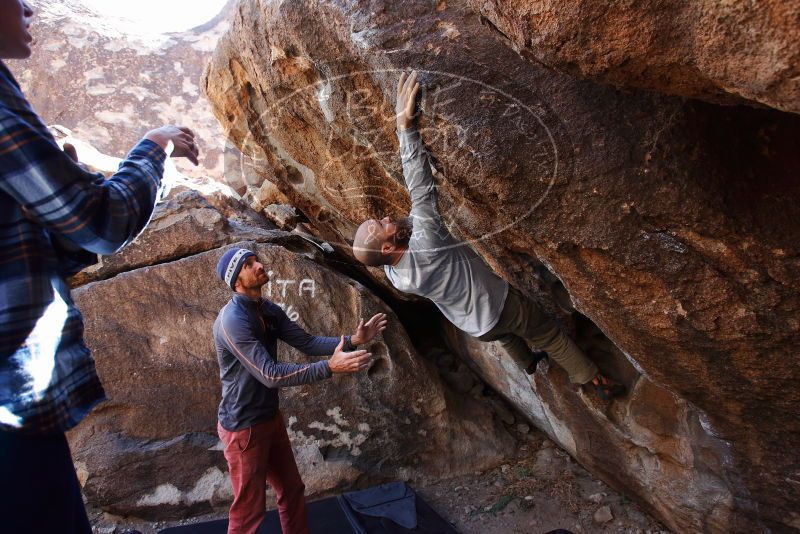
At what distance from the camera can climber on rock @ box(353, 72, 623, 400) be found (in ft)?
8.13

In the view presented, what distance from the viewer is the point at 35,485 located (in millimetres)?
1172

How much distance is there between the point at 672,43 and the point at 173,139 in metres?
1.25

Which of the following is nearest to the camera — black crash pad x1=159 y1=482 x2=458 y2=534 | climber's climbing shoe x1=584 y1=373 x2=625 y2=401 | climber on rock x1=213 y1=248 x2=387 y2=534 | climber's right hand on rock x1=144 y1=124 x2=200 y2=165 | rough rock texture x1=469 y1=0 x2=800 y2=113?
Result: rough rock texture x1=469 y1=0 x2=800 y2=113

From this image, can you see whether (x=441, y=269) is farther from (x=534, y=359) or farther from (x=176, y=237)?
(x=176, y=237)

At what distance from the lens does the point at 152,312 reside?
13.3 ft

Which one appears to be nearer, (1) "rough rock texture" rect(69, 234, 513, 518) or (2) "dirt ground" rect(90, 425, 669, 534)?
(2) "dirt ground" rect(90, 425, 669, 534)

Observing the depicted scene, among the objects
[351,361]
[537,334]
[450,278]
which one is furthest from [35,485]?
[537,334]

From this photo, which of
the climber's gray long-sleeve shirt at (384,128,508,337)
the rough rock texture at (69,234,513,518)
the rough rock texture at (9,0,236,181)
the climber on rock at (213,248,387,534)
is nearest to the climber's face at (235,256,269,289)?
the climber on rock at (213,248,387,534)

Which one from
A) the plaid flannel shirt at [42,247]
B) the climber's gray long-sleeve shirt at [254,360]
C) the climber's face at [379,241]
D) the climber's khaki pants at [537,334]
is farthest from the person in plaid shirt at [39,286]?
the climber's khaki pants at [537,334]

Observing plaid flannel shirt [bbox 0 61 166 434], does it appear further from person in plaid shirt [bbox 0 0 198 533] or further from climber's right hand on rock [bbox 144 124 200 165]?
climber's right hand on rock [bbox 144 124 200 165]

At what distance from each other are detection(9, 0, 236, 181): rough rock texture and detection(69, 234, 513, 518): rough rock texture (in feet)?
39.5

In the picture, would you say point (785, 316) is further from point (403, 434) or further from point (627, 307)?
point (403, 434)

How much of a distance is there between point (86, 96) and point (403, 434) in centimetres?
1481

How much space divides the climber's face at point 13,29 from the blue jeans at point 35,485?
797mm
